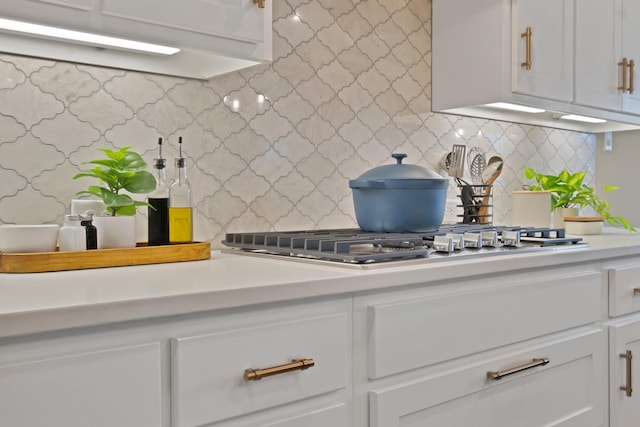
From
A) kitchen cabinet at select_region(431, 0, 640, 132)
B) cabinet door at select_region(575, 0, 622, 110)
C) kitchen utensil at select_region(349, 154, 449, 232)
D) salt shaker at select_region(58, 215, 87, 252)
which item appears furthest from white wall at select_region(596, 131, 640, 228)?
salt shaker at select_region(58, 215, 87, 252)

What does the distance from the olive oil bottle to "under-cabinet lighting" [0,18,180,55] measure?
28 centimetres

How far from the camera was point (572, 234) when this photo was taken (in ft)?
7.89

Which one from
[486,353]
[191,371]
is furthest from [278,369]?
[486,353]

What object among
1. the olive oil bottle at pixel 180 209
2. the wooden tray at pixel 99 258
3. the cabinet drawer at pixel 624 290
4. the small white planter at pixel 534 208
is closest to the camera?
the wooden tray at pixel 99 258

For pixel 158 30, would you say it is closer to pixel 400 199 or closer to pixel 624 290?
pixel 400 199

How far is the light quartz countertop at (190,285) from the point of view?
809 mm

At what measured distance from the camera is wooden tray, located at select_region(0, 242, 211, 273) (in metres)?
1.16

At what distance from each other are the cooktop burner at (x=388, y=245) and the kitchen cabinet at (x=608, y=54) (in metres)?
0.97

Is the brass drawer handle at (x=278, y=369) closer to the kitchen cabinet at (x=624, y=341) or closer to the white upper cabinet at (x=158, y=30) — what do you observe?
the white upper cabinet at (x=158, y=30)

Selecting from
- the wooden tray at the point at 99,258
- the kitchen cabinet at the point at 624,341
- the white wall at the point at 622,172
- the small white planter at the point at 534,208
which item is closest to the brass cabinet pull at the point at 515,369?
the kitchen cabinet at the point at 624,341

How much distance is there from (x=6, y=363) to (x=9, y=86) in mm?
866

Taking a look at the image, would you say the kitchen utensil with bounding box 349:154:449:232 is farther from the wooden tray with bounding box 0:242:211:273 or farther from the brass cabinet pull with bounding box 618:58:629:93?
the brass cabinet pull with bounding box 618:58:629:93

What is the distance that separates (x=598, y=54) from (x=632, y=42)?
29cm

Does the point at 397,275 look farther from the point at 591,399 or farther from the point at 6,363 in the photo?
the point at 591,399
